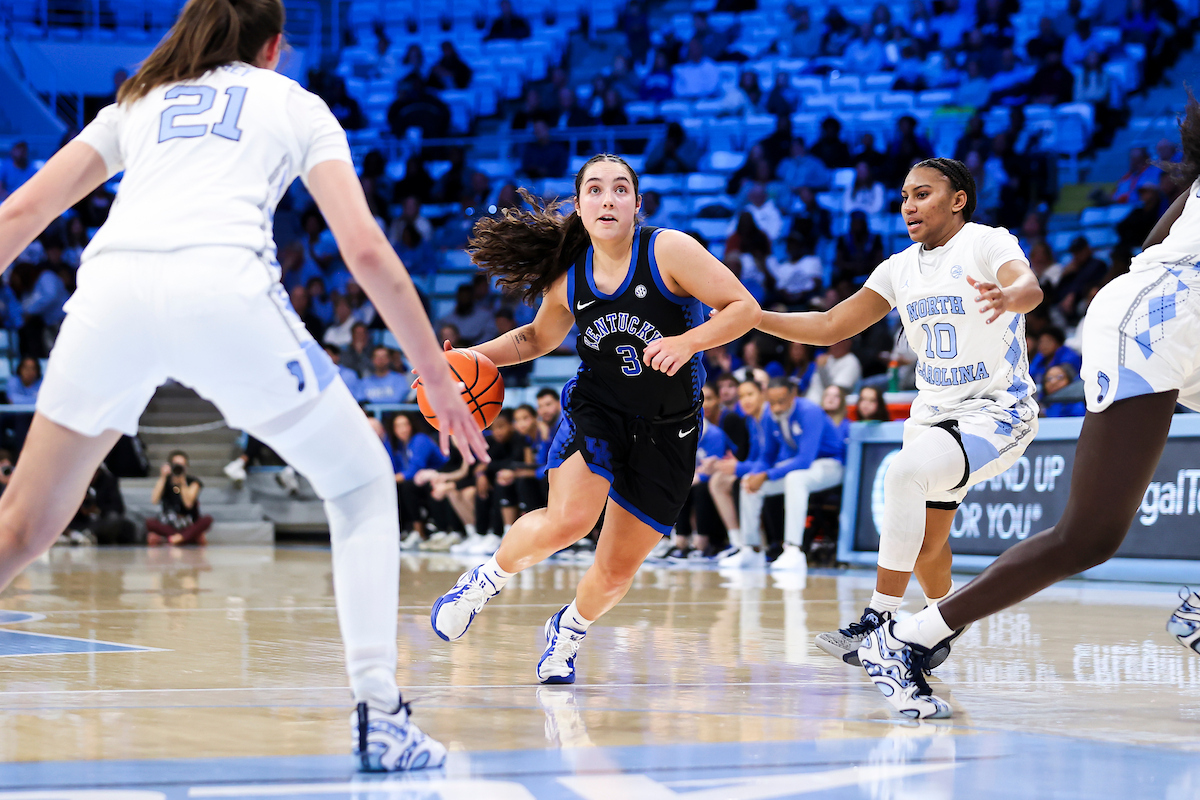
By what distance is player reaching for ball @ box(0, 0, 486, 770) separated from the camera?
8.54 ft

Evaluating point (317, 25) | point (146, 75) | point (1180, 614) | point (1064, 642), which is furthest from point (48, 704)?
point (317, 25)

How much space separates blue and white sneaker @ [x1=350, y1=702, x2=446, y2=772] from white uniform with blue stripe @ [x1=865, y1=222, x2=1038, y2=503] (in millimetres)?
2451

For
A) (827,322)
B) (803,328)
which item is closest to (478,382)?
(803,328)

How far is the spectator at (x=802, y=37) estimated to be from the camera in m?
18.7

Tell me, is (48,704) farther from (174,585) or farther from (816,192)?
(816,192)

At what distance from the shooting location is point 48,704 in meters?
3.66

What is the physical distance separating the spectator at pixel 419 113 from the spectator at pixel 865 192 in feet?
22.4

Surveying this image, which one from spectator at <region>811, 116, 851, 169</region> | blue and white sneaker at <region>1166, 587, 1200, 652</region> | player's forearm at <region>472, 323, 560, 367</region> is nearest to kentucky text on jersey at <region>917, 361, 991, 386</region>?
blue and white sneaker at <region>1166, 587, 1200, 652</region>

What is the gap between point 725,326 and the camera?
4055 millimetres

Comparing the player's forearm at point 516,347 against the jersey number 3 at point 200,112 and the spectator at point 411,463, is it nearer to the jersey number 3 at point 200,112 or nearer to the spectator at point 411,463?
the jersey number 3 at point 200,112

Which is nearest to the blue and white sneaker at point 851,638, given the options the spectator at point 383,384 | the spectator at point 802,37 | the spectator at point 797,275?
the spectator at point 797,275

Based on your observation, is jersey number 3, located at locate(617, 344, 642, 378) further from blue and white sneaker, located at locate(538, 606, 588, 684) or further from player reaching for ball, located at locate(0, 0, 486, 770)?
player reaching for ball, located at locate(0, 0, 486, 770)

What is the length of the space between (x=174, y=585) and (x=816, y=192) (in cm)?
1041

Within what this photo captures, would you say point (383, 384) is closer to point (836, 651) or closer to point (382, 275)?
point (836, 651)
